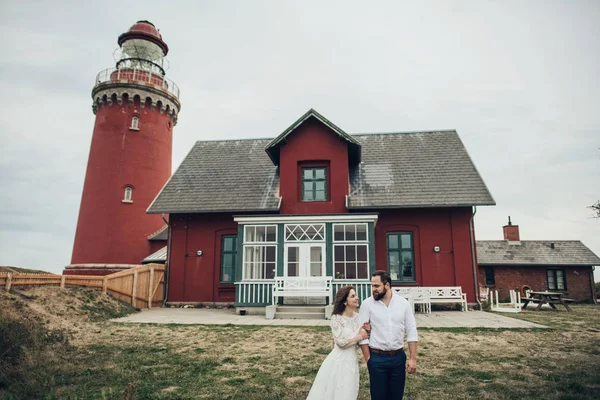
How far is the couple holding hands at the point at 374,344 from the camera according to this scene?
386 cm

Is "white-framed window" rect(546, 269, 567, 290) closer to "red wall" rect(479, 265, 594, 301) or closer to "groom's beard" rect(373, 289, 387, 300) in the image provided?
"red wall" rect(479, 265, 594, 301)

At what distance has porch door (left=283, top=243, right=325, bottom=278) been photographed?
1413cm

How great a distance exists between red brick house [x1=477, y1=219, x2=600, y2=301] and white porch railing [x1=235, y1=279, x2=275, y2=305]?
57.1 feet

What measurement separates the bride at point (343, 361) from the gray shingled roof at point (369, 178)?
1143cm

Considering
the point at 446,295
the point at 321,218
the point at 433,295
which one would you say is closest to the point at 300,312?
the point at 321,218

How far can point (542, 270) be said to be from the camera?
25.7 metres

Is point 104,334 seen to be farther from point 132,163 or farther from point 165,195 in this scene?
point 132,163

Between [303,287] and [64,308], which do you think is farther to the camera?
[303,287]

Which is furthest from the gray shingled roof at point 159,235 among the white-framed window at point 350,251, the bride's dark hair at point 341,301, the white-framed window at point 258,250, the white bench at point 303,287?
the bride's dark hair at point 341,301

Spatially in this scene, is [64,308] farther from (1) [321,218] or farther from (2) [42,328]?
(1) [321,218]

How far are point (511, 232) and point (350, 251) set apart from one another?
19167 millimetres

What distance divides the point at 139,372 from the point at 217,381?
1373 millimetres

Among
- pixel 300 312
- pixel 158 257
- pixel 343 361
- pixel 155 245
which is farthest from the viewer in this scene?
pixel 155 245

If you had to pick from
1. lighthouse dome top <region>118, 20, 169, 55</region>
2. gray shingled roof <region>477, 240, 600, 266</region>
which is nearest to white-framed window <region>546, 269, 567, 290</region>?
gray shingled roof <region>477, 240, 600, 266</region>
